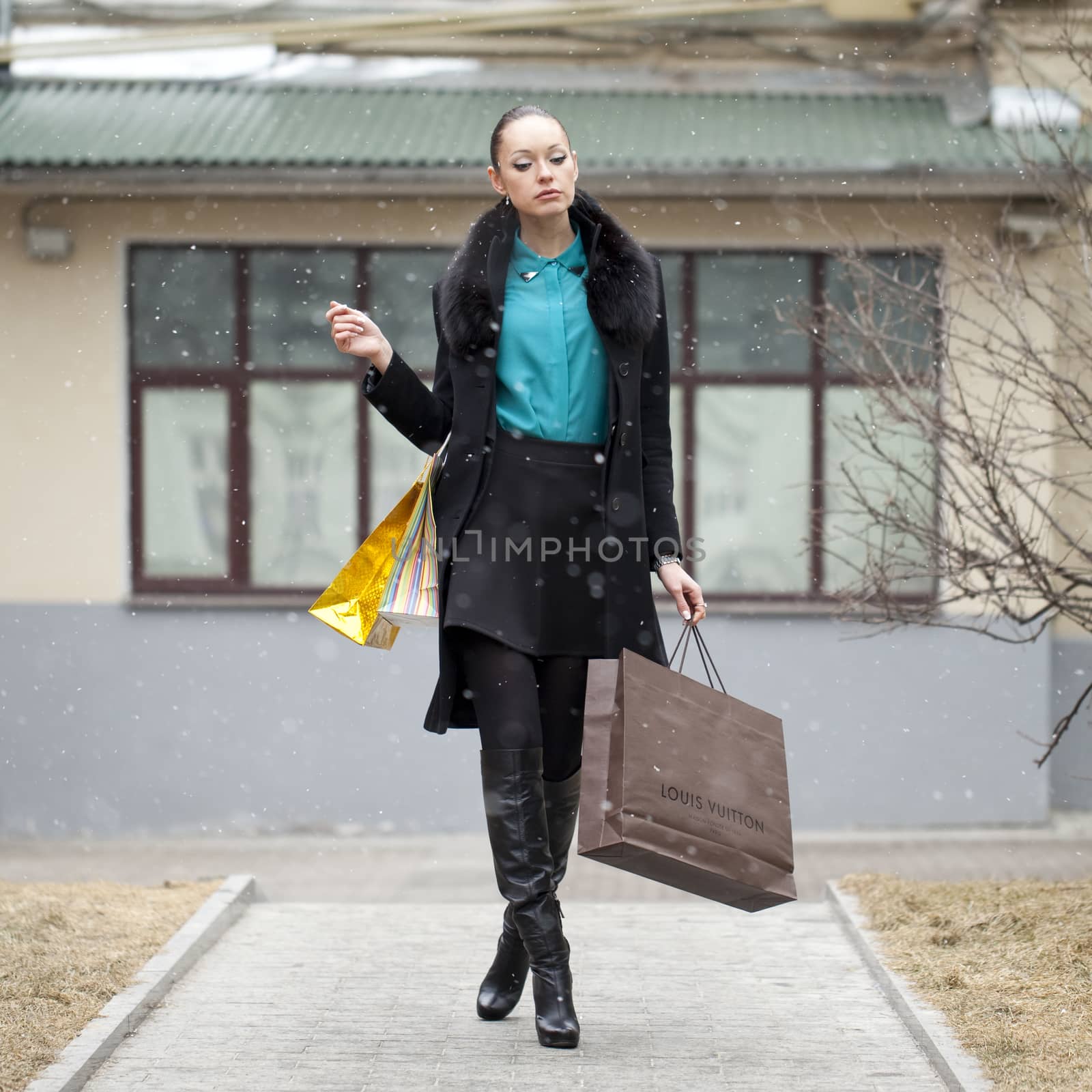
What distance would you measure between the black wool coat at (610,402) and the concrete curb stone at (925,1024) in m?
1.27

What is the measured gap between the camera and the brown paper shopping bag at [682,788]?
3588mm

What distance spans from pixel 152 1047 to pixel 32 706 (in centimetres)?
638

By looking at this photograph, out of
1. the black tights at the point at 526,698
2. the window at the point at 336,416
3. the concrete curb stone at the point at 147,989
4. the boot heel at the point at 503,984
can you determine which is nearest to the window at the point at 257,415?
the window at the point at 336,416

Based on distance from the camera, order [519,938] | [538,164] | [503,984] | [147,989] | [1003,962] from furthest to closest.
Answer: [1003,962] → [147,989] → [503,984] → [519,938] → [538,164]

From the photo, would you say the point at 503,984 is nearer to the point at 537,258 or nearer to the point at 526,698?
the point at 526,698

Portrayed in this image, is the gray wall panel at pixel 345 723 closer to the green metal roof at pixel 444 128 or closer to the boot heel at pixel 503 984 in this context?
the green metal roof at pixel 444 128

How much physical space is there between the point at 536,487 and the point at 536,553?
0.57 ft

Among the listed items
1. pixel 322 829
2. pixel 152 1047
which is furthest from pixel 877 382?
pixel 322 829

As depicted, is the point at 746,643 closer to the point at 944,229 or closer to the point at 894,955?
Result: the point at 944,229

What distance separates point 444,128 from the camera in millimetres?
9609

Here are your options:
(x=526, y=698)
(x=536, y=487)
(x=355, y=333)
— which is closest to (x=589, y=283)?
(x=536, y=487)

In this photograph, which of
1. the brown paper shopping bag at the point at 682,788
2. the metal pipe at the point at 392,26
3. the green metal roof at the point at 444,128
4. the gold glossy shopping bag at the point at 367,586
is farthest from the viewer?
the metal pipe at the point at 392,26

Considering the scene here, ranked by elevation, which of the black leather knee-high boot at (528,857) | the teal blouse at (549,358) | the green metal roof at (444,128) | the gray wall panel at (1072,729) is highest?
the green metal roof at (444,128)

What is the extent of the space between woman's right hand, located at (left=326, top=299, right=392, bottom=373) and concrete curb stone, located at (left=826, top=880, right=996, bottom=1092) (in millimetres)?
2301
